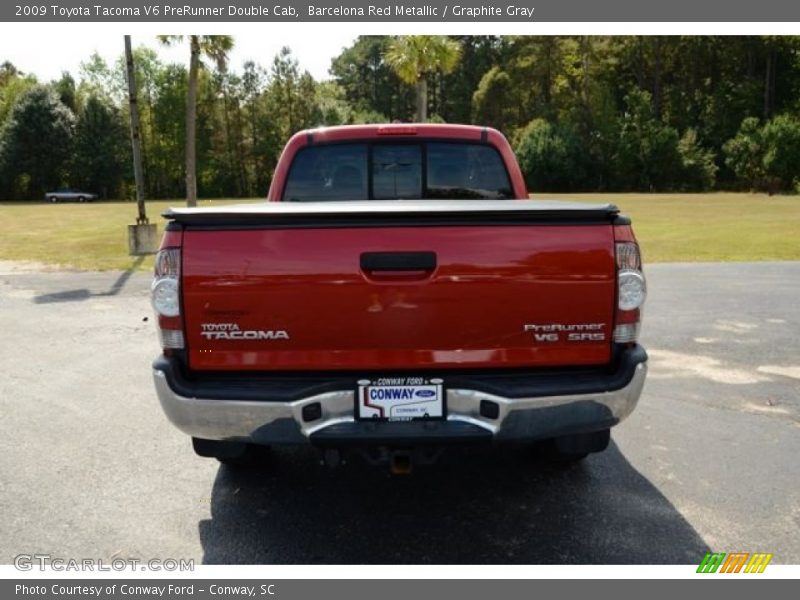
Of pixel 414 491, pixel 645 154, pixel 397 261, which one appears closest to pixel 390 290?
pixel 397 261

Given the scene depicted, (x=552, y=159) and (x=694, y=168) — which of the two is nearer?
(x=694, y=168)

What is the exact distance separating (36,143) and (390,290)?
6376 cm

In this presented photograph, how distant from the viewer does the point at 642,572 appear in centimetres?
285

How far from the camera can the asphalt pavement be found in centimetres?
306

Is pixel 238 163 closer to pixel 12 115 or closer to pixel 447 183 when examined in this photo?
pixel 12 115

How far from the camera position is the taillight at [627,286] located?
2.80 m

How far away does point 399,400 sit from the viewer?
280 centimetres

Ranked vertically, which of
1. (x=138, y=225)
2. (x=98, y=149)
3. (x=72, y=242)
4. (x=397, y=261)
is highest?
(x=98, y=149)

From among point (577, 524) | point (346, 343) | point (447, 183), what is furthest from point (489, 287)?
point (447, 183)

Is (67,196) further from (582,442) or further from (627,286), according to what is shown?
(627,286)

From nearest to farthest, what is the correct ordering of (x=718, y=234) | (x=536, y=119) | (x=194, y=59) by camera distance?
(x=194, y=59) < (x=718, y=234) < (x=536, y=119)

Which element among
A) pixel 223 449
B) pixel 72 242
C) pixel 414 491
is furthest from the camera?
pixel 72 242

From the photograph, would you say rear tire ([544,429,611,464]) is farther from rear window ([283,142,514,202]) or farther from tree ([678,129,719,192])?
tree ([678,129,719,192])

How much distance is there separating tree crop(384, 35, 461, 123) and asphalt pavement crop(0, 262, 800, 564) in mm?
19031
